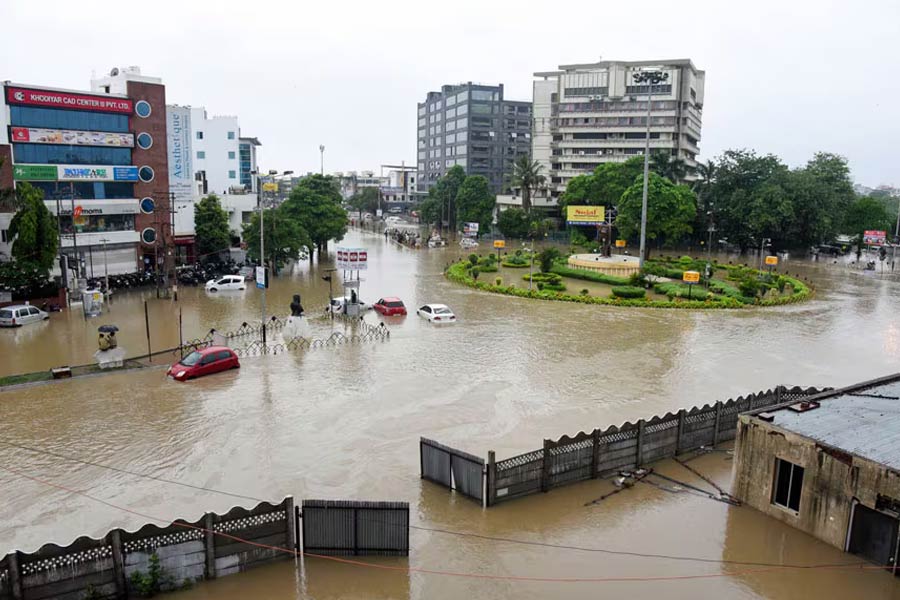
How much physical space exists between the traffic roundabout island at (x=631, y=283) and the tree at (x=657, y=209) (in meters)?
3.12

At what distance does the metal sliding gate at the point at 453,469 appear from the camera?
1480 cm

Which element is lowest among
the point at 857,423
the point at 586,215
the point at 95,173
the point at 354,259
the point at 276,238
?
the point at 857,423

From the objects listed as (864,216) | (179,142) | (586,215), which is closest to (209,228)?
(179,142)

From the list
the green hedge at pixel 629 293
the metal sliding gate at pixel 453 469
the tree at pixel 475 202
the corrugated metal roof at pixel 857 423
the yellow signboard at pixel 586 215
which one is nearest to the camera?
the corrugated metal roof at pixel 857 423

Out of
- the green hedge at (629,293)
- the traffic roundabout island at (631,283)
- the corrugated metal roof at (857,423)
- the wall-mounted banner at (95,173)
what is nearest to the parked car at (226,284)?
the wall-mounted banner at (95,173)

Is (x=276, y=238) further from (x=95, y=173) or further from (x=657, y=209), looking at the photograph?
(x=657, y=209)

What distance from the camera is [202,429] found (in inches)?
759

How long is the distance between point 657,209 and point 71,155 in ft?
151

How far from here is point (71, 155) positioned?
4481 centimetres

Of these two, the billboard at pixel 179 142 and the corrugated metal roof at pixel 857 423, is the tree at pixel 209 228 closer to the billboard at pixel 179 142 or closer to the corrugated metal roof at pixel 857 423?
the billboard at pixel 179 142

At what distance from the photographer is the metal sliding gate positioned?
14805 millimetres

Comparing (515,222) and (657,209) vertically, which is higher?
(657,209)

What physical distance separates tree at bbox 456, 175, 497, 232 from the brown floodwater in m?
54.9

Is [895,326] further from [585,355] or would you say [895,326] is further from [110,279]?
[110,279]
